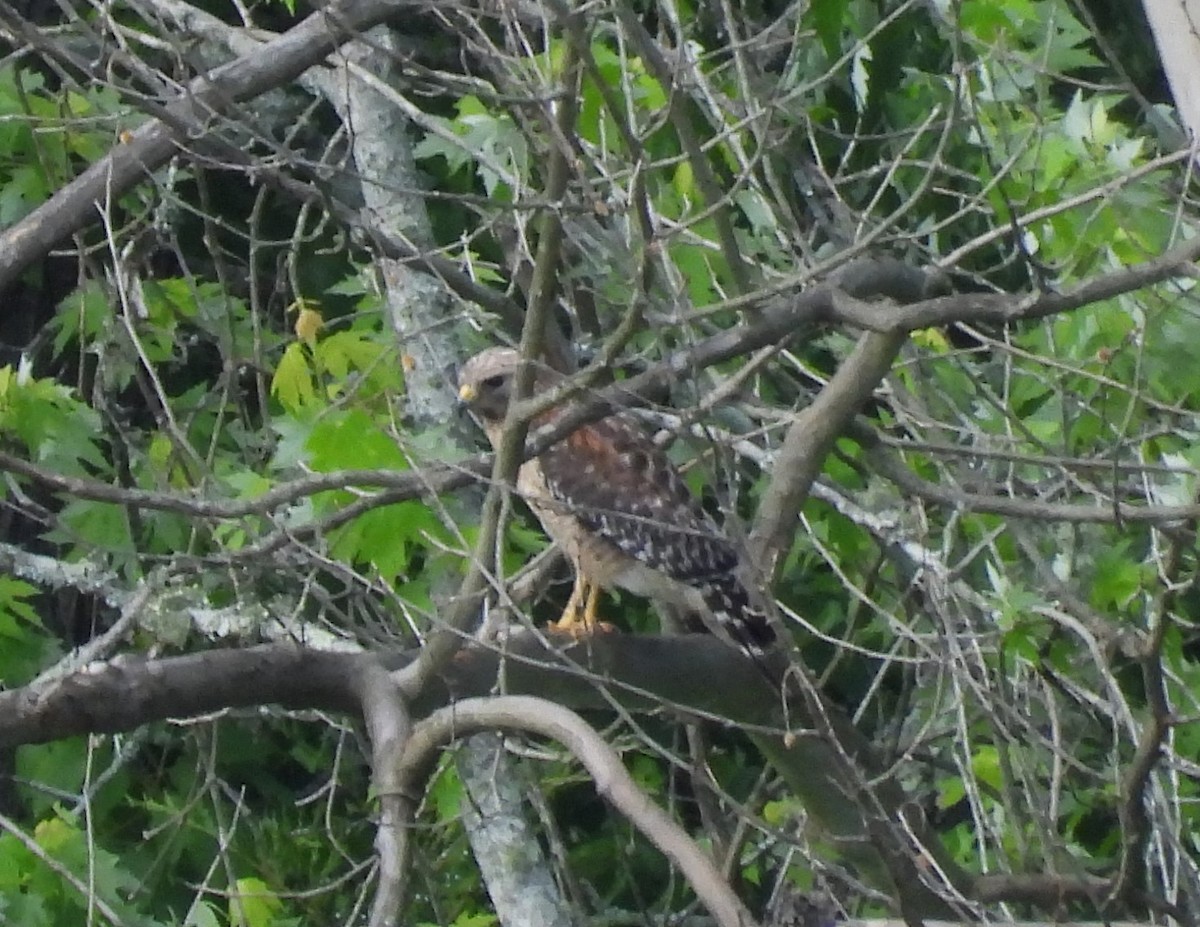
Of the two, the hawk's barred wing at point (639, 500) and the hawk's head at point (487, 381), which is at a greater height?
the hawk's head at point (487, 381)

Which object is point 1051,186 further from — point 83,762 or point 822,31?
point 83,762

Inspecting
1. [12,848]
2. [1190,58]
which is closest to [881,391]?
[1190,58]

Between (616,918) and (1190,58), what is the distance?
99.9 inches

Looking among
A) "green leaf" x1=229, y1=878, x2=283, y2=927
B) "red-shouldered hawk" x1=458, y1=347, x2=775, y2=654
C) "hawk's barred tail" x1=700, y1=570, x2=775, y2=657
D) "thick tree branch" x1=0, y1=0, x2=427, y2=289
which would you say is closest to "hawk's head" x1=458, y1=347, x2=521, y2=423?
"red-shouldered hawk" x1=458, y1=347, x2=775, y2=654

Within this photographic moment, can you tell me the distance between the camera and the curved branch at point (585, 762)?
6.06ft

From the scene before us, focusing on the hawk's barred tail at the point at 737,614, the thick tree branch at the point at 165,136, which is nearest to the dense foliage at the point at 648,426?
the thick tree branch at the point at 165,136

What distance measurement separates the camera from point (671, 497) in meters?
3.72

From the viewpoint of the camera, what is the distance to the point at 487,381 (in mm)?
3803

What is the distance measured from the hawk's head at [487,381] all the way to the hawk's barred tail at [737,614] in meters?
0.61

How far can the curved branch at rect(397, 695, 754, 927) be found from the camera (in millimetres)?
1848

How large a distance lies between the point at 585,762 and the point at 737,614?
1.22m

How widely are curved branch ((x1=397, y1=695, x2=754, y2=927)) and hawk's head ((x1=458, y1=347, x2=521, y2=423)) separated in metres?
1.56

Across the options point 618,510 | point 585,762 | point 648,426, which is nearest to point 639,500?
point 618,510

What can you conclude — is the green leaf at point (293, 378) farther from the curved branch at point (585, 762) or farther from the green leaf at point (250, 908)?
the curved branch at point (585, 762)
